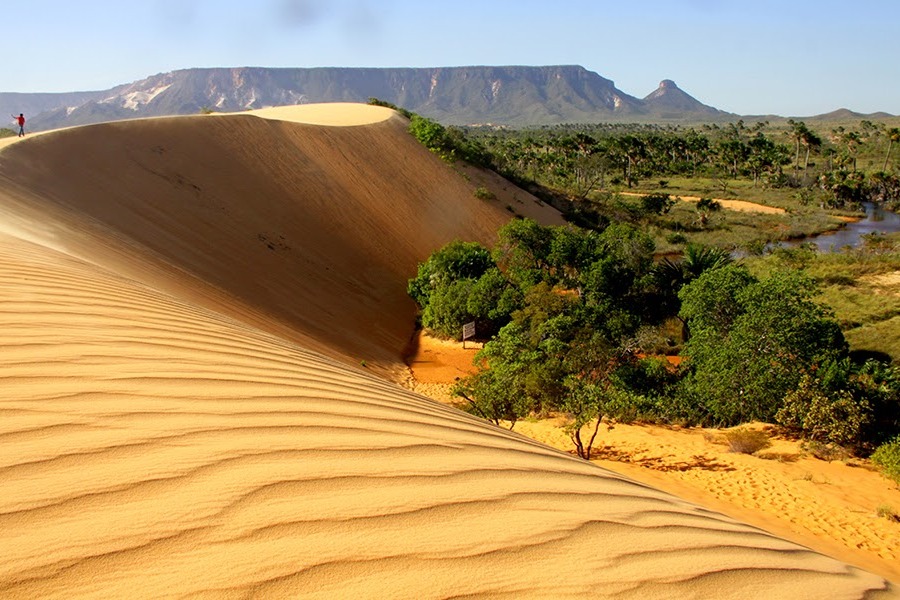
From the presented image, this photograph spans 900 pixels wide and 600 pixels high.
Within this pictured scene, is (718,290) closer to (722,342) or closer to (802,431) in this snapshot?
(722,342)

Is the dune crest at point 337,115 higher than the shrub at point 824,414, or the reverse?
the dune crest at point 337,115

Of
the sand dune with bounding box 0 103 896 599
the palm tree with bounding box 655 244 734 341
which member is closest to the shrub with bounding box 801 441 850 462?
the sand dune with bounding box 0 103 896 599

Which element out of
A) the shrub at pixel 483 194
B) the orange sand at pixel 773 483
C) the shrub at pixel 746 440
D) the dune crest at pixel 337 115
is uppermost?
the dune crest at pixel 337 115

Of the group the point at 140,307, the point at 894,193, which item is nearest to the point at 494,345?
the point at 140,307

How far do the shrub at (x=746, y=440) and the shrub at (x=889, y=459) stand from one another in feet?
4.24

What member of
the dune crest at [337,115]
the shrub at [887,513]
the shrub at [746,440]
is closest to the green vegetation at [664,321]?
the shrub at [746,440]

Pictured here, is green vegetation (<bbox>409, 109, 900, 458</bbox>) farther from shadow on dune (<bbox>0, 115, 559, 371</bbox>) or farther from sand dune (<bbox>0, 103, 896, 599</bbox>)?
sand dune (<bbox>0, 103, 896, 599</bbox>)

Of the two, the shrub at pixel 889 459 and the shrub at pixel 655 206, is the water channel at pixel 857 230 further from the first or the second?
the shrub at pixel 889 459

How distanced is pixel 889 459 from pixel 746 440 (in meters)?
1.62

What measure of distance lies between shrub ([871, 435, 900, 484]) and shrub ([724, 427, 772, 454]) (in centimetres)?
129

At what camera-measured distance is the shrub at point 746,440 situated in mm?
9148

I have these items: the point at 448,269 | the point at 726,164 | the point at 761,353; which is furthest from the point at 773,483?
the point at 726,164

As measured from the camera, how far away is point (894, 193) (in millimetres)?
49875

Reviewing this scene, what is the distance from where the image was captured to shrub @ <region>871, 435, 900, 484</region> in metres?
8.30
